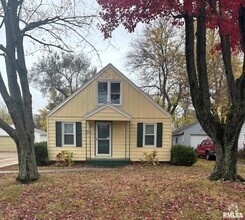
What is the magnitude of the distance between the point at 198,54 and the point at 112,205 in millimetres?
4612

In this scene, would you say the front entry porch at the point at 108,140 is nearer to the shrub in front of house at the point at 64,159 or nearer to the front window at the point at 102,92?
the shrub in front of house at the point at 64,159

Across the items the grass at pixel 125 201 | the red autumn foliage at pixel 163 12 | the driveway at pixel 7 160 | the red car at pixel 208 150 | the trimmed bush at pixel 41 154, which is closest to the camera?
the grass at pixel 125 201

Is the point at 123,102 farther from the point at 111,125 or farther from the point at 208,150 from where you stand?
the point at 208,150

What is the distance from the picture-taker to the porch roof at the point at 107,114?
46.6 feet

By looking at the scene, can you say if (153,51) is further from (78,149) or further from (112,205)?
(112,205)

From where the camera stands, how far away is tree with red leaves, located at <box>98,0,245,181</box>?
6.11 metres

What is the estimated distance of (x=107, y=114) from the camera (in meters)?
14.3

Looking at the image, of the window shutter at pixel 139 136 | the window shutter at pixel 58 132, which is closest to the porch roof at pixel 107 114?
the window shutter at pixel 139 136

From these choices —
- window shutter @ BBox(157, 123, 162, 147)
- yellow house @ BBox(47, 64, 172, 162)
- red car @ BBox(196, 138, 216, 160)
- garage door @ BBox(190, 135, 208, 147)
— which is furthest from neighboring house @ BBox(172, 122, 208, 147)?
window shutter @ BBox(157, 123, 162, 147)

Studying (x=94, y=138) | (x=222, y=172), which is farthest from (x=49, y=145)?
(x=222, y=172)

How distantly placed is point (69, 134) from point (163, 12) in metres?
10.2

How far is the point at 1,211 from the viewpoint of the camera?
5355 mm

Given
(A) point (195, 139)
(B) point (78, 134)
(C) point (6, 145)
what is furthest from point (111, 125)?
(C) point (6, 145)

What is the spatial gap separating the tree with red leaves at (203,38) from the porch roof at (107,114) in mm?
7124
